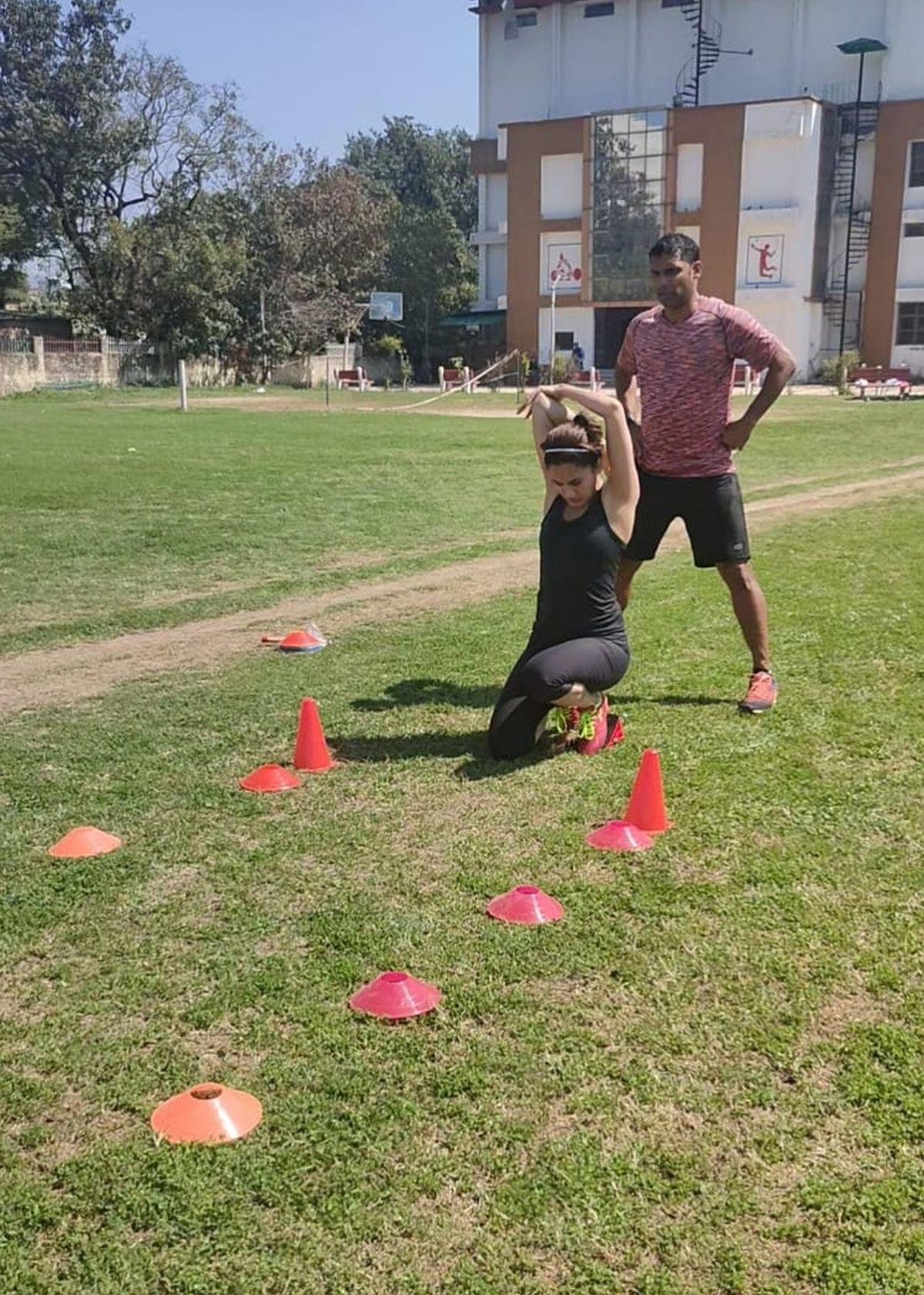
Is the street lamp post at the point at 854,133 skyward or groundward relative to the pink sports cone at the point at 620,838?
skyward

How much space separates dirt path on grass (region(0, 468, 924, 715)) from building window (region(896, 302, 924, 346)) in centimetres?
5241

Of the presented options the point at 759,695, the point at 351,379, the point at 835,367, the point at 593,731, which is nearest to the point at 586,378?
the point at 835,367

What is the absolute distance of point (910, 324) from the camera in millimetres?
58250

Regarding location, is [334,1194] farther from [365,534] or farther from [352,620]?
[365,534]

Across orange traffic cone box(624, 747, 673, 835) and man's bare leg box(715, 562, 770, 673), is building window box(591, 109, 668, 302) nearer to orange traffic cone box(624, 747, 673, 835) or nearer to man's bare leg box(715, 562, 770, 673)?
man's bare leg box(715, 562, 770, 673)

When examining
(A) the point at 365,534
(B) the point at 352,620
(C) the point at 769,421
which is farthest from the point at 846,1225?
(C) the point at 769,421

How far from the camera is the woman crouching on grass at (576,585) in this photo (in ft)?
Answer: 16.6

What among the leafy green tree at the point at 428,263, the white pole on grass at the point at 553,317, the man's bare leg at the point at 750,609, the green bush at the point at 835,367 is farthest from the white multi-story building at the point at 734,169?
the man's bare leg at the point at 750,609

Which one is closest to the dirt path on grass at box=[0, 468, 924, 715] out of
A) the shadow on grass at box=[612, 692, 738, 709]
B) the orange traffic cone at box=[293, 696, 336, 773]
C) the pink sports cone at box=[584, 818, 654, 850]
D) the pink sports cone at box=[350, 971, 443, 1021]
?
the orange traffic cone at box=[293, 696, 336, 773]

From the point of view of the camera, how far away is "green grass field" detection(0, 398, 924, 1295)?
2.37 meters

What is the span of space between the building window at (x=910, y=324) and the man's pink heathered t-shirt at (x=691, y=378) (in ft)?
189

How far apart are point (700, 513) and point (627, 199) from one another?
59044 millimetres

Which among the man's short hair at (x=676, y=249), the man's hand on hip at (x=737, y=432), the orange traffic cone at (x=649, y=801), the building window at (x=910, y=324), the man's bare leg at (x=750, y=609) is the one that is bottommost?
the orange traffic cone at (x=649, y=801)

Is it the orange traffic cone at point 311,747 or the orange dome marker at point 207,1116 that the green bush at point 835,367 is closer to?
the orange traffic cone at point 311,747
